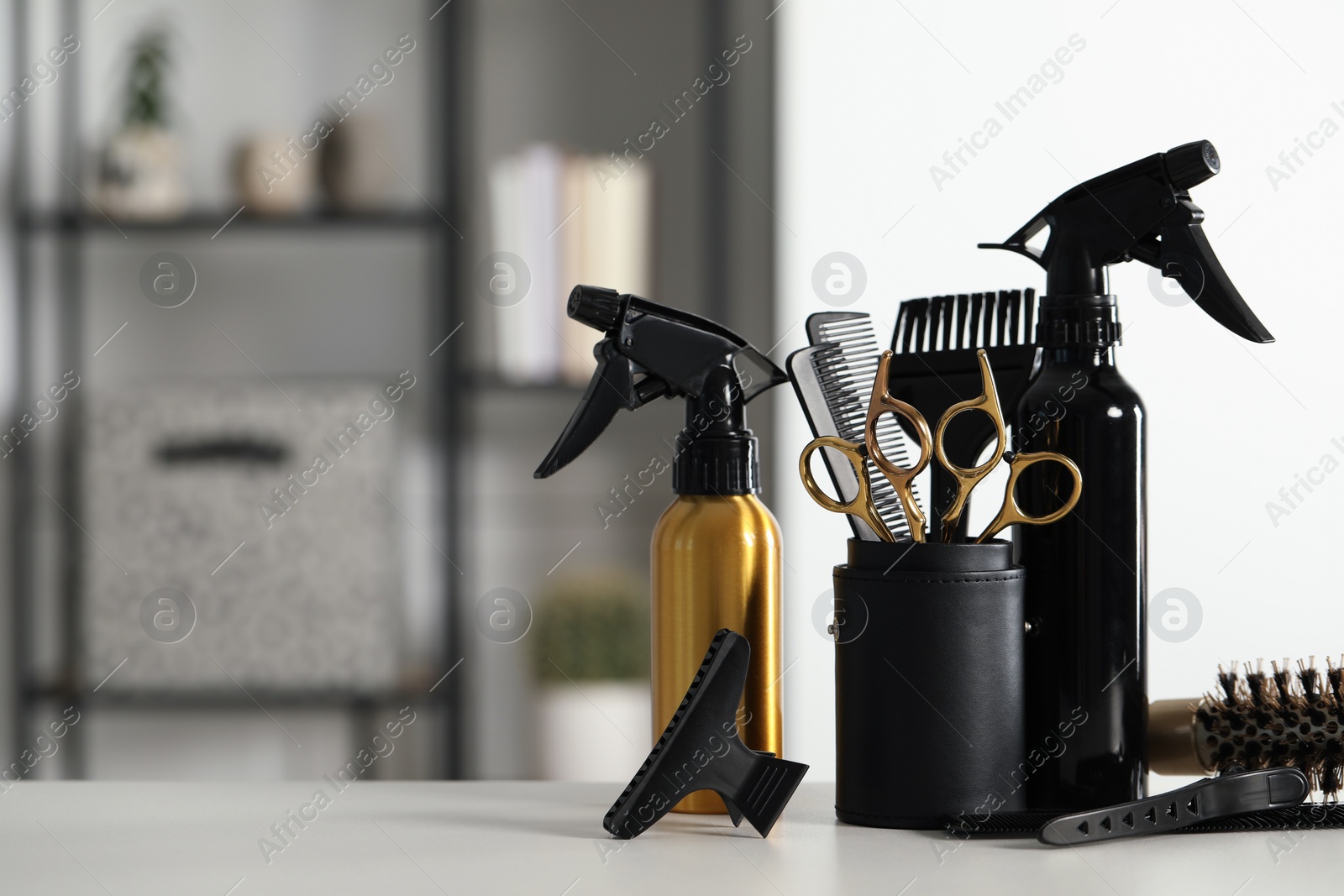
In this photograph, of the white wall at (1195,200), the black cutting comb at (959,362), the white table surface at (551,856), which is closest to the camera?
the white table surface at (551,856)

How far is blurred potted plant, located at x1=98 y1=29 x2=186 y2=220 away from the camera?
57.5 inches

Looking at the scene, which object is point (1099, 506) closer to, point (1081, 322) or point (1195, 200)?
point (1081, 322)

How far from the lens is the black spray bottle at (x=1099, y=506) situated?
0.48 meters

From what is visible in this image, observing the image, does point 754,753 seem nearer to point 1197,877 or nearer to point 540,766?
point 1197,877

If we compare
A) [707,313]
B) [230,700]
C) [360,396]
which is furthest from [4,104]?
[707,313]

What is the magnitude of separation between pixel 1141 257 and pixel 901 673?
0.21 meters

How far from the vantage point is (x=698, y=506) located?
507 millimetres

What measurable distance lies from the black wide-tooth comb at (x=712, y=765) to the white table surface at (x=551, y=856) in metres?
0.01

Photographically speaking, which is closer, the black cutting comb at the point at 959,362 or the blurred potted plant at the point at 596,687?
the black cutting comb at the point at 959,362

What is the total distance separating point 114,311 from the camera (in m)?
1.56

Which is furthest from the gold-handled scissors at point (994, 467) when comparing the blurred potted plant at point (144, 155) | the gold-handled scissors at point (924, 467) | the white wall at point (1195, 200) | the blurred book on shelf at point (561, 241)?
the blurred potted plant at point (144, 155)

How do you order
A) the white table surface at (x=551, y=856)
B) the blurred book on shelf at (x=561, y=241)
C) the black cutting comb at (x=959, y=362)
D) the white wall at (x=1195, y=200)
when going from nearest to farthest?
1. the white table surface at (x=551, y=856)
2. the black cutting comb at (x=959, y=362)
3. the white wall at (x=1195, y=200)
4. the blurred book on shelf at (x=561, y=241)

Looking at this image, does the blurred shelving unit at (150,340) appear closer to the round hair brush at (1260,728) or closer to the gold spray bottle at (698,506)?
the gold spray bottle at (698,506)

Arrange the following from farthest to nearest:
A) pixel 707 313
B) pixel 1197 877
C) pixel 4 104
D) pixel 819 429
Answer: pixel 4 104 → pixel 707 313 → pixel 819 429 → pixel 1197 877
